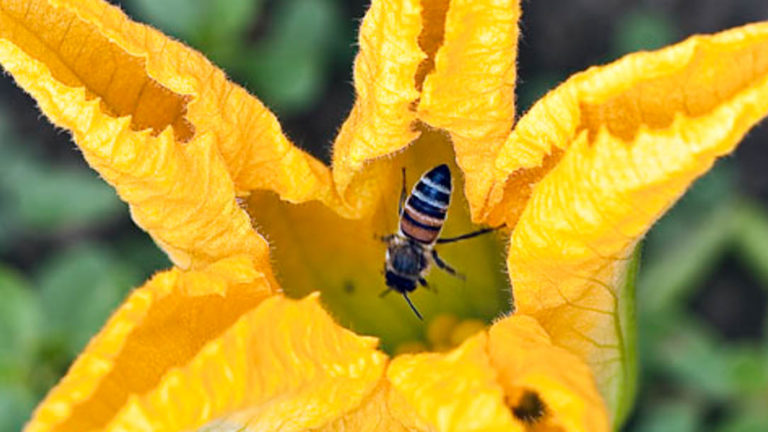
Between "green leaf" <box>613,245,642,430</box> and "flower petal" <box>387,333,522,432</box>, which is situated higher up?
"flower petal" <box>387,333,522,432</box>

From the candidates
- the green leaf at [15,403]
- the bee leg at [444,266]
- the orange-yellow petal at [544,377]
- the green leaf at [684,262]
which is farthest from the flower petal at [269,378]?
the green leaf at [684,262]

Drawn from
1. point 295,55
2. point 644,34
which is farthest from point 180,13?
point 644,34

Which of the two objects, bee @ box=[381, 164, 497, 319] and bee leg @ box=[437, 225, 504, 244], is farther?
bee leg @ box=[437, 225, 504, 244]

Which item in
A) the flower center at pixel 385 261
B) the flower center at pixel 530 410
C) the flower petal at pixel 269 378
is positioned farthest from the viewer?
the flower center at pixel 385 261

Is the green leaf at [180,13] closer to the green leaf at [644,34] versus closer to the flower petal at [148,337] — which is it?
the green leaf at [644,34]

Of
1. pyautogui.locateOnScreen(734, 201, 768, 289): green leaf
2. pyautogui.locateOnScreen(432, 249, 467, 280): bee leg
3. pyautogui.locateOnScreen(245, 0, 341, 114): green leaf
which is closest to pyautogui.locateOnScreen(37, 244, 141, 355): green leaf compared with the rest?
pyautogui.locateOnScreen(245, 0, 341, 114): green leaf

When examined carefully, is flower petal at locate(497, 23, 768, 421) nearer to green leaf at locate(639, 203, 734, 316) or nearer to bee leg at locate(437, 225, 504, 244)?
bee leg at locate(437, 225, 504, 244)
